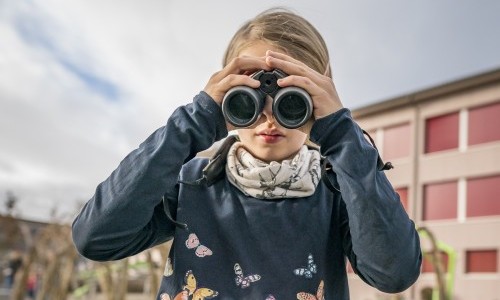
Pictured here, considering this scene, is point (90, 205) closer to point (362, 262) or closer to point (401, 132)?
point (362, 262)

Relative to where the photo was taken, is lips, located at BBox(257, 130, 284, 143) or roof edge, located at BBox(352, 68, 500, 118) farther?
roof edge, located at BBox(352, 68, 500, 118)

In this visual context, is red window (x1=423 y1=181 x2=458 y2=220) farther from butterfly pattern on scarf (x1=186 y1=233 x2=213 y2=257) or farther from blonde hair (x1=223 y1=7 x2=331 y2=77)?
butterfly pattern on scarf (x1=186 y1=233 x2=213 y2=257)

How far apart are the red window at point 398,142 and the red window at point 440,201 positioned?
1663 mm

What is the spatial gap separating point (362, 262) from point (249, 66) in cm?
44

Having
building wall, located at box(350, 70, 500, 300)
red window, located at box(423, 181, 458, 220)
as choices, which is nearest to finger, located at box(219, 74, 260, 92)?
building wall, located at box(350, 70, 500, 300)

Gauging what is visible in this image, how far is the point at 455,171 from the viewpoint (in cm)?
2414

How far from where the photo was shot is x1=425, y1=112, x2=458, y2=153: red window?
24.4 meters

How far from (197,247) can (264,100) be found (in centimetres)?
32

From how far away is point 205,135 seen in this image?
1414mm

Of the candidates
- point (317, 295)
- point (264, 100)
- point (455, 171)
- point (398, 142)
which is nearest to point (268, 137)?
point (264, 100)

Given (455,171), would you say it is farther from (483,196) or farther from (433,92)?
(433,92)

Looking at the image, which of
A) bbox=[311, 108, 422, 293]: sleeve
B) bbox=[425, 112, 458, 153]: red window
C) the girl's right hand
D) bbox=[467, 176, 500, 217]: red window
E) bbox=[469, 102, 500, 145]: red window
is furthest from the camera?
bbox=[425, 112, 458, 153]: red window

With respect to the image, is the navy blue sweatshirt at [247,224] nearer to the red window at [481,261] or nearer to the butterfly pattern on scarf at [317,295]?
the butterfly pattern on scarf at [317,295]

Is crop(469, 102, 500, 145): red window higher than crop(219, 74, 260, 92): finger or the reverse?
higher
